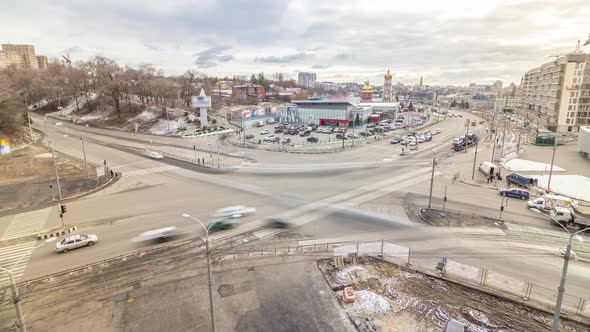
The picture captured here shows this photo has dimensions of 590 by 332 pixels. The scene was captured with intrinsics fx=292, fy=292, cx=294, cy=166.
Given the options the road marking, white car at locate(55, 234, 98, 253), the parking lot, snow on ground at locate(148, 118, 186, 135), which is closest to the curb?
white car at locate(55, 234, 98, 253)

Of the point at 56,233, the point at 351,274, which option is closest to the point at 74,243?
the point at 56,233

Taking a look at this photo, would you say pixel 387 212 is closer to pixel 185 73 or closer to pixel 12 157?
pixel 12 157

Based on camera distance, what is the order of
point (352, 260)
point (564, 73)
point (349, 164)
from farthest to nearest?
1. point (564, 73)
2. point (349, 164)
3. point (352, 260)

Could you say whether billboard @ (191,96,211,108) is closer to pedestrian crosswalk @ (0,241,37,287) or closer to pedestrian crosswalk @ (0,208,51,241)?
pedestrian crosswalk @ (0,208,51,241)

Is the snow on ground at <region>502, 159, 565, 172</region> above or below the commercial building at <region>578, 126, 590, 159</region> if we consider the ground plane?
below

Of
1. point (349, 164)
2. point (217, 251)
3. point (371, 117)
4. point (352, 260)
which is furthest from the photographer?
point (371, 117)

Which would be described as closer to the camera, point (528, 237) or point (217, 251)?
point (217, 251)

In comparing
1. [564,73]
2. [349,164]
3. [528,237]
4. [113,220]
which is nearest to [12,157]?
[113,220]
